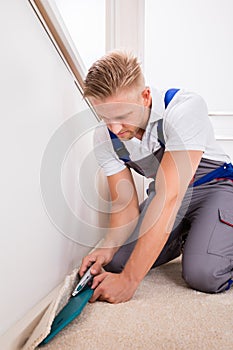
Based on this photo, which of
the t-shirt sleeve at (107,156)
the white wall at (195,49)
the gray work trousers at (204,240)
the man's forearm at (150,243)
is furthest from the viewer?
the white wall at (195,49)

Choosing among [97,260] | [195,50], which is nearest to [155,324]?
[97,260]

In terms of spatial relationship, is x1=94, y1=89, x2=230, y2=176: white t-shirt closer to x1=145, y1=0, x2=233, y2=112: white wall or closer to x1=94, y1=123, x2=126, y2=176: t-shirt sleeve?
x1=94, y1=123, x2=126, y2=176: t-shirt sleeve

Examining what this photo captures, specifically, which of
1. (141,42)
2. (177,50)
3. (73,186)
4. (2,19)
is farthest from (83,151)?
(177,50)

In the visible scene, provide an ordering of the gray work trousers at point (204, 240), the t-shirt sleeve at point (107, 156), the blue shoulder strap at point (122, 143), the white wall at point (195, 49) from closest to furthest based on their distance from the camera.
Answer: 1. the gray work trousers at point (204, 240)
2. the blue shoulder strap at point (122, 143)
3. the t-shirt sleeve at point (107, 156)
4. the white wall at point (195, 49)

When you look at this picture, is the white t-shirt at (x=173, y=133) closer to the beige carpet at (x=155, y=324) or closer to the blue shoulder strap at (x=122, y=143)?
the blue shoulder strap at (x=122, y=143)

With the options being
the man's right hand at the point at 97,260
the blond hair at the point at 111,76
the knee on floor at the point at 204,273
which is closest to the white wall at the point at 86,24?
the blond hair at the point at 111,76

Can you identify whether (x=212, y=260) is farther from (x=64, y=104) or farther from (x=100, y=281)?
Answer: (x=64, y=104)

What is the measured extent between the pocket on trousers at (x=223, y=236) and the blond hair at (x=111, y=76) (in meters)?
0.43

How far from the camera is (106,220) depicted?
1636mm

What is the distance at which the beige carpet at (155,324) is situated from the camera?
0.61 meters

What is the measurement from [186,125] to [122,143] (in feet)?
→ 0.76

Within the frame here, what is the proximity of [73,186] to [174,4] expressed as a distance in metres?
1.61

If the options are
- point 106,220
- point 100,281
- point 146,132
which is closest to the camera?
point 100,281

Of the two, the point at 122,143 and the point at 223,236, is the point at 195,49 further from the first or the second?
the point at 223,236
